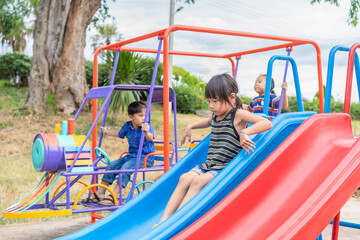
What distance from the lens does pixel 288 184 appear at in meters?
3.07

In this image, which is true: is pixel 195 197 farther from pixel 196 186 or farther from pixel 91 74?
pixel 91 74

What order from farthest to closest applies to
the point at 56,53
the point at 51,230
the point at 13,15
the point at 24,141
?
the point at 13,15 → the point at 56,53 → the point at 24,141 → the point at 51,230

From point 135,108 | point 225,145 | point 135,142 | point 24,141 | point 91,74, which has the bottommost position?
point 24,141

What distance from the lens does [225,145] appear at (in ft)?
11.1

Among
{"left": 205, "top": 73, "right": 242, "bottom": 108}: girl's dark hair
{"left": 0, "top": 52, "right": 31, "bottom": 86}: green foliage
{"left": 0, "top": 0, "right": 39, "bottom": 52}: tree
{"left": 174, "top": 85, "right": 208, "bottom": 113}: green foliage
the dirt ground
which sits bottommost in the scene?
the dirt ground

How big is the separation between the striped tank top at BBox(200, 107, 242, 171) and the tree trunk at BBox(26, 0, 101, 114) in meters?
9.73

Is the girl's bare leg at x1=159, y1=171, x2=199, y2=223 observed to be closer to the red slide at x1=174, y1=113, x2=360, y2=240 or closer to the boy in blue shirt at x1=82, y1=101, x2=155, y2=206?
the red slide at x1=174, y1=113, x2=360, y2=240

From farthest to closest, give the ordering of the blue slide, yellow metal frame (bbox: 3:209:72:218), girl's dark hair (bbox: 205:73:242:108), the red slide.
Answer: yellow metal frame (bbox: 3:209:72:218) < girl's dark hair (bbox: 205:73:242:108) < the blue slide < the red slide

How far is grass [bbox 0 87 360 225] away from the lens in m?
7.37

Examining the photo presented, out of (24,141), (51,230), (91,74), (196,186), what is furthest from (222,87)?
(91,74)

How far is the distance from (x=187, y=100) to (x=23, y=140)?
8550 mm

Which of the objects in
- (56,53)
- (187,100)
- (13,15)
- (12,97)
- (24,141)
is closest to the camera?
(24,141)

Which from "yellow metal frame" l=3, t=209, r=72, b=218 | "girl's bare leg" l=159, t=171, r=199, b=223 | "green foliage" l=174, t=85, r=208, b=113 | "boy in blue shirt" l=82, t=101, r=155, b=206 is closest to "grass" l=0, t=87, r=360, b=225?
"boy in blue shirt" l=82, t=101, r=155, b=206

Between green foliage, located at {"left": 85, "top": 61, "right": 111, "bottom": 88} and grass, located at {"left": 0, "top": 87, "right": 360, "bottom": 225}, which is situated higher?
green foliage, located at {"left": 85, "top": 61, "right": 111, "bottom": 88}
